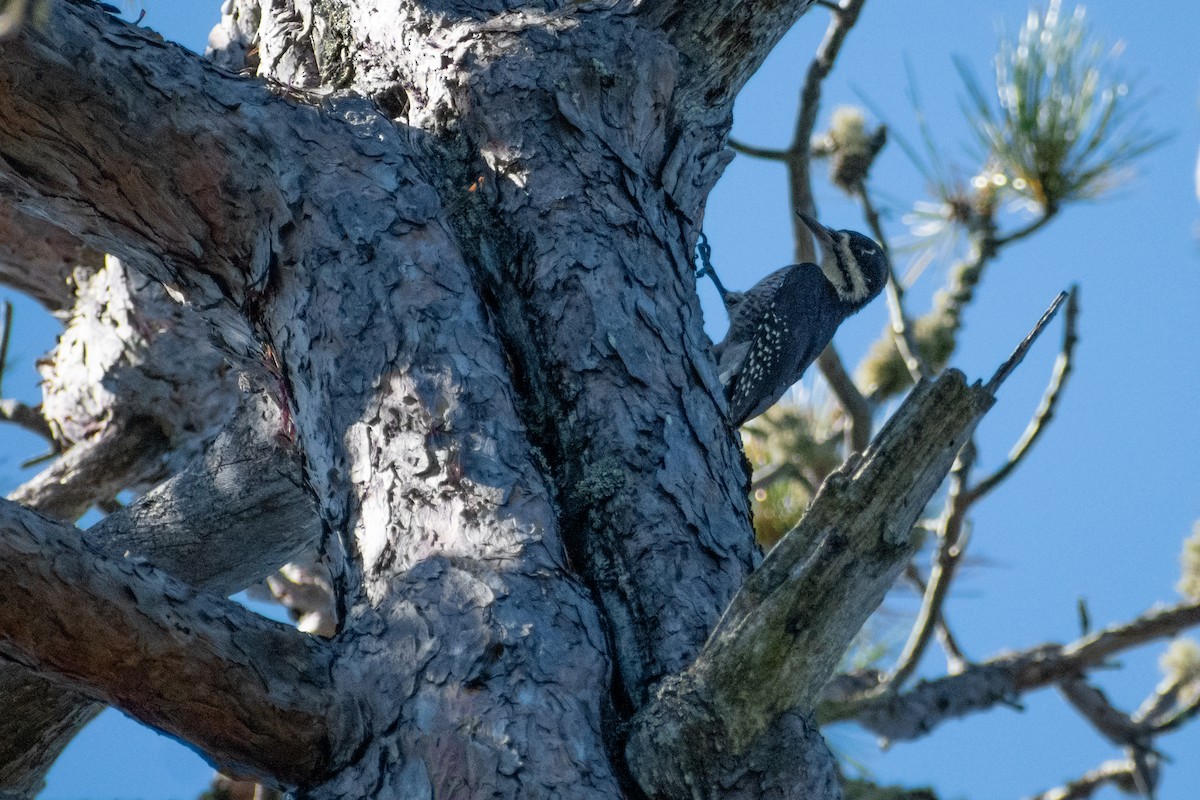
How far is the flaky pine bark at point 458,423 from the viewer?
141 centimetres

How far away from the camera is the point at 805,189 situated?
3.96 m

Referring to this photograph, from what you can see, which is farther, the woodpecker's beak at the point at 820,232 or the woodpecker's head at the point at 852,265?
the woodpecker's head at the point at 852,265

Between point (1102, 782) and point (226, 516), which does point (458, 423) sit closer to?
point (226, 516)

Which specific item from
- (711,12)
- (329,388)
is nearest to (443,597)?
(329,388)

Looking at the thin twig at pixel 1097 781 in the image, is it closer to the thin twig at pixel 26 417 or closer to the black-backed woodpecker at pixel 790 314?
the black-backed woodpecker at pixel 790 314

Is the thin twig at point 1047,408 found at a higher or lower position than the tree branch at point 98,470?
higher

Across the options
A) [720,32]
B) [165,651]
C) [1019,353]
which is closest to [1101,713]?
[720,32]

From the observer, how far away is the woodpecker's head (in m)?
5.17

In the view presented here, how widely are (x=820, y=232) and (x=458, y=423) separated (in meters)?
3.39

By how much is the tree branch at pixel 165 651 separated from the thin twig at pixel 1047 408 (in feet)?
8.21

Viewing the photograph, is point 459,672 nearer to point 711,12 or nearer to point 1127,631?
point 711,12

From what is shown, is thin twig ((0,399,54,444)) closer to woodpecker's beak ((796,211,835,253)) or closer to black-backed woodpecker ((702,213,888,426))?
black-backed woodpecker ((702,213,888,426))

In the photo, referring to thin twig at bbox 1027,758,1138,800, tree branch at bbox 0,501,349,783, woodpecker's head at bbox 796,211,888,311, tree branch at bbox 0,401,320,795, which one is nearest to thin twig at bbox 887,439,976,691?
thin twig at bbox 1027,758,1138,800

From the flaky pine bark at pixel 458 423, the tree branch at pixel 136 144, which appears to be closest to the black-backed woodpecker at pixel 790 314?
the flaky pine bark at pixel 458 423
